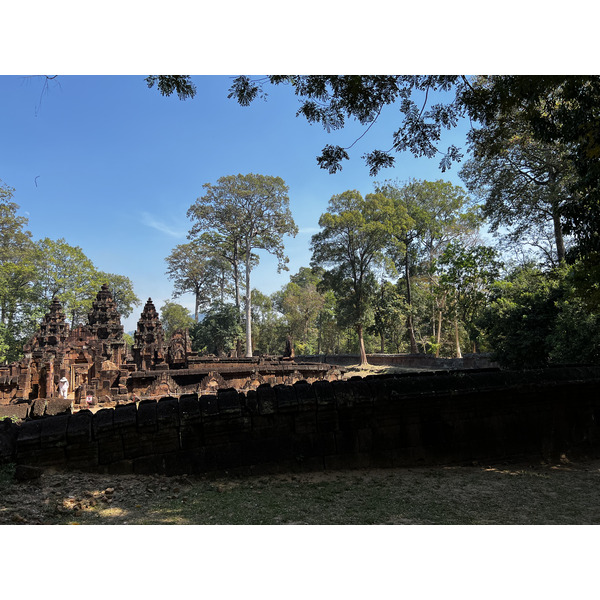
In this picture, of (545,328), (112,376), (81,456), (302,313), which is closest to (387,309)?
(302,313)

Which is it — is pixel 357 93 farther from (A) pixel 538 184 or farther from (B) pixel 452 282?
(B) pixel 452 282

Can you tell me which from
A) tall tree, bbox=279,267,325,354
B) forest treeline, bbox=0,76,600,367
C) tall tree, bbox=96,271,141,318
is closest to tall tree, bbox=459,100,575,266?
forest treeline, bbox=0,76,600,367

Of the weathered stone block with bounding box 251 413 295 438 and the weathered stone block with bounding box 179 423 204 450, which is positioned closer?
the weathered stone block with bounding box 179 423 204 450

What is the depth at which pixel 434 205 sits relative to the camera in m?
28.4

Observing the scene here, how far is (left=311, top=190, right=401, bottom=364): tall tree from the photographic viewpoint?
27.4m

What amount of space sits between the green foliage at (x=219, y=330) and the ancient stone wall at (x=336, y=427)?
28.7 metres

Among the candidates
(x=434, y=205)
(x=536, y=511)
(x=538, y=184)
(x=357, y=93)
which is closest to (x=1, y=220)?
(x=357, y=93)

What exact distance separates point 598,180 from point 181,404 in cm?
496

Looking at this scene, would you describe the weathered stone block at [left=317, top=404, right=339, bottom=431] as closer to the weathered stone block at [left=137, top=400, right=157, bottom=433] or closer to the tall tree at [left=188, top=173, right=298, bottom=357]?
the weathered stone block at [left=137, top=400, right=157, bottom=433]

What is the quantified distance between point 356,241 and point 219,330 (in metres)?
13.2

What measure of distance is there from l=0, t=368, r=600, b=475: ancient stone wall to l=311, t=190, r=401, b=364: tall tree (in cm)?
2351

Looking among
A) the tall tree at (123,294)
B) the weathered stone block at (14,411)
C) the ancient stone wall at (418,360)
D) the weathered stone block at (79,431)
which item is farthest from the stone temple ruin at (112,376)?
the tall tree at (123,294)

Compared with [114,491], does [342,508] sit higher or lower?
lower

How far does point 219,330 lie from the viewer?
32.1 m
